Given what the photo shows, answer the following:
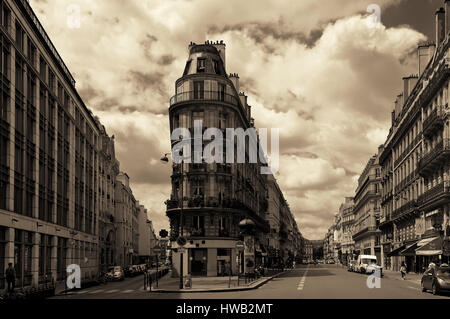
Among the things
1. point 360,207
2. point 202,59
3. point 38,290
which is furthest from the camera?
point 360,207

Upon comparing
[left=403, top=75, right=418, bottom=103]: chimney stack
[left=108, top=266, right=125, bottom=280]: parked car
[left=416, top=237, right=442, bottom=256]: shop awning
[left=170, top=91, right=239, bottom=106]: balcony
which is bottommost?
[left=108, top=266, right=125, bottom=280]: parked car

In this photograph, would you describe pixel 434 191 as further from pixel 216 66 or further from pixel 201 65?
pixel 201 65

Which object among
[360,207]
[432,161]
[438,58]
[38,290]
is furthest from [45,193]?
[360,207]

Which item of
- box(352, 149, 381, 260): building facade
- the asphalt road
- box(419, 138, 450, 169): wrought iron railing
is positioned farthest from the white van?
box(352, 149, 381, 260): building facade

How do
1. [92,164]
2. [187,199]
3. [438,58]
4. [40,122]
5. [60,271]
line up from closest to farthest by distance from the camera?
[40,122] → [60,271] → [438,58] → [187,199] → [92,164]

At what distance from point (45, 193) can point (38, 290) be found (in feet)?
50.0

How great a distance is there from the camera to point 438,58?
57.0 metres

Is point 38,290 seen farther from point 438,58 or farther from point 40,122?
point 438,58

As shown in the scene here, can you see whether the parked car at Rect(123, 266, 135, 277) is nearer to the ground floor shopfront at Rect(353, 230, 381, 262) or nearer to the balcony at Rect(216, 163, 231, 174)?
the balcony at Rect(216, 163, 231, 174)

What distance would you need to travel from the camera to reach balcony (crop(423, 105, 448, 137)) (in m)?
52.7

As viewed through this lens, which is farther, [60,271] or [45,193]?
[60,271]

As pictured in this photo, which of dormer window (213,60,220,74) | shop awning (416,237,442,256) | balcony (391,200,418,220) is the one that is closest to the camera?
shop awning (416,237,442,256)

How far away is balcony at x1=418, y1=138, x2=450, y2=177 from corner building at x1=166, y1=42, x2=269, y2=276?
1819 centimetres

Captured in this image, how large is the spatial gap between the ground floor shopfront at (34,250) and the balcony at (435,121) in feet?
99.2
